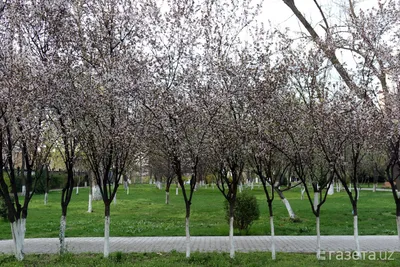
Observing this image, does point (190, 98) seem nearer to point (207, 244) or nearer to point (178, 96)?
point (178, 96)

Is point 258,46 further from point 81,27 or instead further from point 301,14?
point 301,14

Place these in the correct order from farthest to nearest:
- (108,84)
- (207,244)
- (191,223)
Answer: (191,223) < (207,244) < (108,84)

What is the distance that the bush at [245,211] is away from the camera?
1212 cm

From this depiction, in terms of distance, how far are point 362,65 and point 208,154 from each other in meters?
3.69

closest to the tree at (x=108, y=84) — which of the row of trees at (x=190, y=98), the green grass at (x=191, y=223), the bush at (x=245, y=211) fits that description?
the row of trees at (x=190, y=98)

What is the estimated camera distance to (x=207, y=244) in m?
10.8

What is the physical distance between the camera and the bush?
12.1 metres


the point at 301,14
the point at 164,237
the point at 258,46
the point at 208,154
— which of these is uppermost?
the point at 301,14

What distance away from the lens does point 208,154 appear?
8.44 metres

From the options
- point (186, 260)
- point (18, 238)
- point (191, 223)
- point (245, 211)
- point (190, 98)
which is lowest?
point (191, 223)

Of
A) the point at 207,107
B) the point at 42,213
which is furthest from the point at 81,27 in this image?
the point at 42,213

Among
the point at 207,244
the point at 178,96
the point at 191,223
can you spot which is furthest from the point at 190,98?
the point at 191,223

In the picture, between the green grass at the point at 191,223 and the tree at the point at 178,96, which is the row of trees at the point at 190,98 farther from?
the green grass at the point at 191,223

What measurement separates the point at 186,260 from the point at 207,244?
8.28ft
